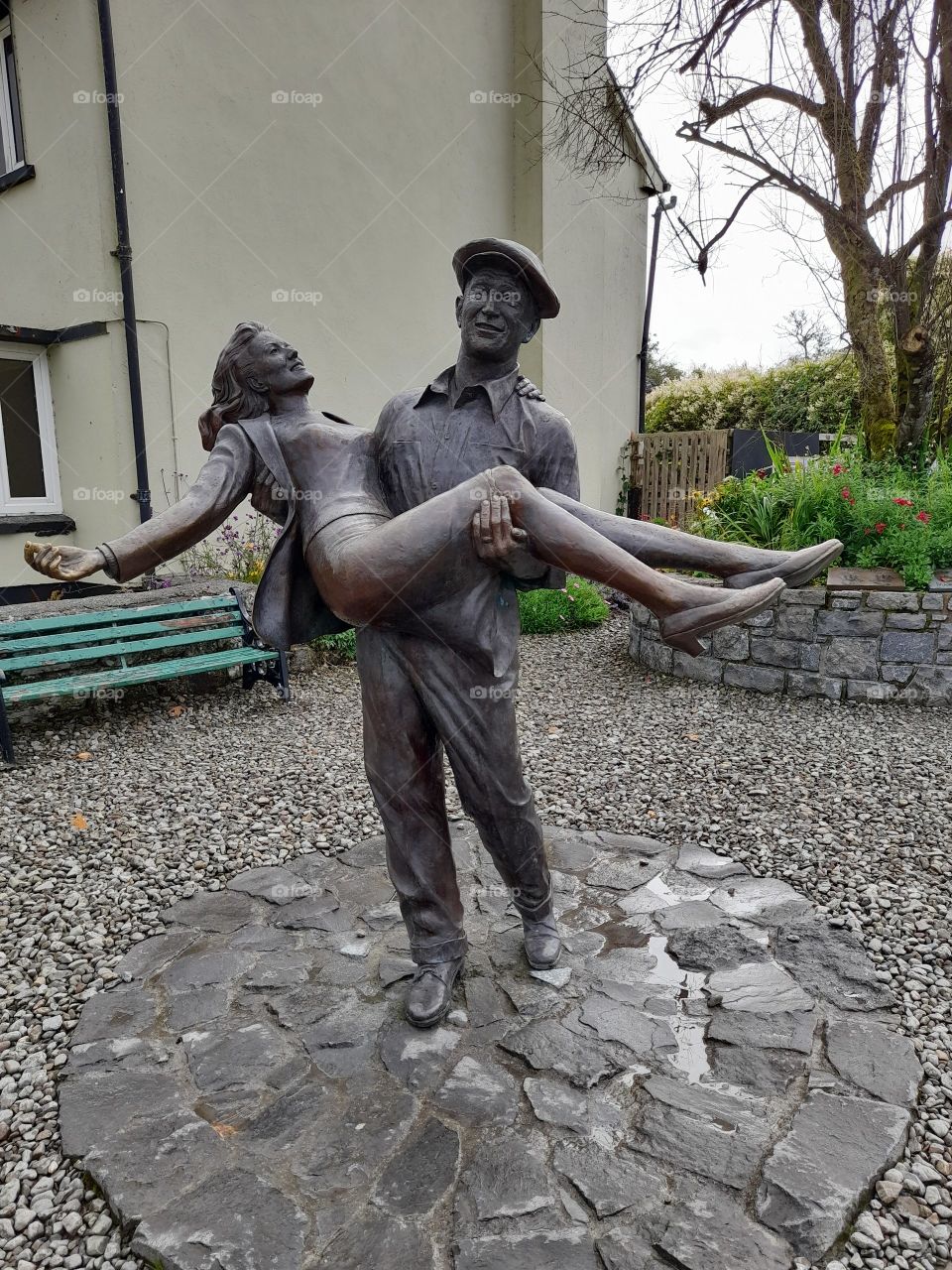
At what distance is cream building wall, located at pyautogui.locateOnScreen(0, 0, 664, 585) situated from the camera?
7020 millimetres

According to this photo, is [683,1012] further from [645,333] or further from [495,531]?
[645,333]

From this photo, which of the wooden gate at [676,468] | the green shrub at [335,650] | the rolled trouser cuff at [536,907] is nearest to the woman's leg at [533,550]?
the rolled trouser cuff at [536,907]

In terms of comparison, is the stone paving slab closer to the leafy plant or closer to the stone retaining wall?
the stone retaining wall

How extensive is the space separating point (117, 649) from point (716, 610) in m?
4.69

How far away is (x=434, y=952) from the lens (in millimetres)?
2447

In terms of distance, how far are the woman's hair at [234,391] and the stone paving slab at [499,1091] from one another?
1745 mm

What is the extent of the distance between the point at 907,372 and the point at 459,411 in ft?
22.6

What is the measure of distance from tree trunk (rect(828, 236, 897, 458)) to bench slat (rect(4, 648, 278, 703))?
233 inches

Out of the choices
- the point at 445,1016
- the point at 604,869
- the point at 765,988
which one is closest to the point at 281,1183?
the point at 445,1016

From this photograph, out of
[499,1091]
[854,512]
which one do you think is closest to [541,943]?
[499,1091]

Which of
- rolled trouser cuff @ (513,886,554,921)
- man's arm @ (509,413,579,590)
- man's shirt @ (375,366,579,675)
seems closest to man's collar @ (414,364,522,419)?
man's shirt @ (375,366,579,675)

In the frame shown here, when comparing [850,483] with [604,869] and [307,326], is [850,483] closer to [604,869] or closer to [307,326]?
[604,869]

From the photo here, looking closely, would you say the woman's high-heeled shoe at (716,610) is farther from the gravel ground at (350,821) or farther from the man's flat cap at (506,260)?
the gravel ground at (350,821)

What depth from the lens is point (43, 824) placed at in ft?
13.2
